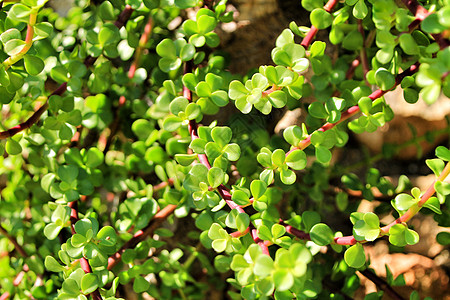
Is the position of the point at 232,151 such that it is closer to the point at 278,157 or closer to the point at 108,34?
the point at 278,157

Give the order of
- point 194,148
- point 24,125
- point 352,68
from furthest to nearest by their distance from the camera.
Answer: point 352,68, point 24,125, point 194,148

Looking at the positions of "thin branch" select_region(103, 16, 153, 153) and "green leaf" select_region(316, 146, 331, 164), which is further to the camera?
"thin branch" select_region(103, 16, 153, 153)

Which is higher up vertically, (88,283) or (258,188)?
(258,188)

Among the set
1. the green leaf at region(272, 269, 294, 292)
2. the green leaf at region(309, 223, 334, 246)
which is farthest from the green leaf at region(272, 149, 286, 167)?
the green leaf at region(272, 269, 294, 292)

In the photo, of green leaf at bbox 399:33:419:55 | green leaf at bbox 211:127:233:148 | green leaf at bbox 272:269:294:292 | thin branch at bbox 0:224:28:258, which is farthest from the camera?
thin branch at bbox 0:224:28:258

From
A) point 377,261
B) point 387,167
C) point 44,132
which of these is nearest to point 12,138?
point 44,132

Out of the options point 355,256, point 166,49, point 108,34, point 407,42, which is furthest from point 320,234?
point 108,34

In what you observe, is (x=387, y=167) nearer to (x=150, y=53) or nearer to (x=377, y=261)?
(x=377, y=261)

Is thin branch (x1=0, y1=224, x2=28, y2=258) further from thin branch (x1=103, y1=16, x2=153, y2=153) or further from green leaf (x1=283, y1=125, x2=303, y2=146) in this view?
green leaf (x1=283, y1=125, x2=303, y2=146)

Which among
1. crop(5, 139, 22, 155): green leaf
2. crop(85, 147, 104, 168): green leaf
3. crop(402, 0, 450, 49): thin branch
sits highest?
crop(402, 0, 450, 49): thin branch
